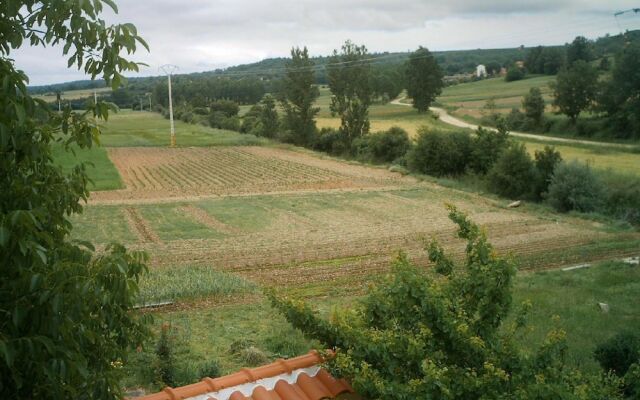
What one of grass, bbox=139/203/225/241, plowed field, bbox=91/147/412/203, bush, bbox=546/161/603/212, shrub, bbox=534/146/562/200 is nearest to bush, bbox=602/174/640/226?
bush, bbox=546/161/603/212

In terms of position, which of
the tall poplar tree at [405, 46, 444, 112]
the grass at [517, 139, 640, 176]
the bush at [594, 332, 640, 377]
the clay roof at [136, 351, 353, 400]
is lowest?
the grass at [517, 139, 640, 176]

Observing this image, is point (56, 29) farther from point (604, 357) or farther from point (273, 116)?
point (273, 116)

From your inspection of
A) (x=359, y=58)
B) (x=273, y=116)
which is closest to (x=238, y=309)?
(x=359, y=58)

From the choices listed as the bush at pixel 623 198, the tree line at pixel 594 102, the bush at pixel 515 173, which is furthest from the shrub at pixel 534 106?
the bush at pixel 623 198

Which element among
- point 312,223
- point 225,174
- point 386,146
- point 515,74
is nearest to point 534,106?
point 386,146

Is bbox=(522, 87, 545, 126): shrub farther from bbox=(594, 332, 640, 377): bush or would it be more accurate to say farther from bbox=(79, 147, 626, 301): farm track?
bbox=(594, 332, 640, 377): bush

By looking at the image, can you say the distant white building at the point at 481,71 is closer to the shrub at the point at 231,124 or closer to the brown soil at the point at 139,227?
the shrub at the point at 231,124

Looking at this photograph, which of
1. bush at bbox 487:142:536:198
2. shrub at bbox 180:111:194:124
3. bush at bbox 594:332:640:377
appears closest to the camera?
bush at bbox 594:332:640:377
